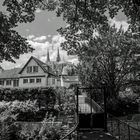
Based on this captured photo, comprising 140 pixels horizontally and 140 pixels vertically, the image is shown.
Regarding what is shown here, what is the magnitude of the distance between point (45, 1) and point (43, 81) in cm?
2742

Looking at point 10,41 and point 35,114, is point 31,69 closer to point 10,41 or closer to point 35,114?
point 35,114

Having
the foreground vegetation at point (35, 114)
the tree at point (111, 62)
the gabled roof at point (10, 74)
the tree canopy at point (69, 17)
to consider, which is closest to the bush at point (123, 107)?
the tree at point (111, 62)

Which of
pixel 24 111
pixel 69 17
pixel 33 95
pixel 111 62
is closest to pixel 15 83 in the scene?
pixel 33 95

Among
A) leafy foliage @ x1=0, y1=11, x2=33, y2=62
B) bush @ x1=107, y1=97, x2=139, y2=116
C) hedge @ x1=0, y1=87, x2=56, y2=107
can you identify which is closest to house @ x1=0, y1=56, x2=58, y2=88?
hedge @ x1=0, y1=87, x2=56, y2=107

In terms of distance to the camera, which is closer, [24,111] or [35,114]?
[24,111]

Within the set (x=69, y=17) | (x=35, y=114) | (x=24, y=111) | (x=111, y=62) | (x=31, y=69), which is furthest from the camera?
(x=31, y=69)

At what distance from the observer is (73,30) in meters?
6.82

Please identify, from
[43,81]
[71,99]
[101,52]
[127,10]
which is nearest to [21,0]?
[127,10]

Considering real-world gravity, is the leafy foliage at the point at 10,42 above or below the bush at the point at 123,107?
above

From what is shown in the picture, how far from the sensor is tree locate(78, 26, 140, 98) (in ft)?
62.2

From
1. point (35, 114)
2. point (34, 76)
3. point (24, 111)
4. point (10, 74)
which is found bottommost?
point (35, 114)

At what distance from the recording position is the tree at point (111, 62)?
19.0 metres

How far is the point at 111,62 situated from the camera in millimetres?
19469

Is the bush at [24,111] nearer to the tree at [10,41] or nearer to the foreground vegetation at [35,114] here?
the foreground vegetation at [35,114]
